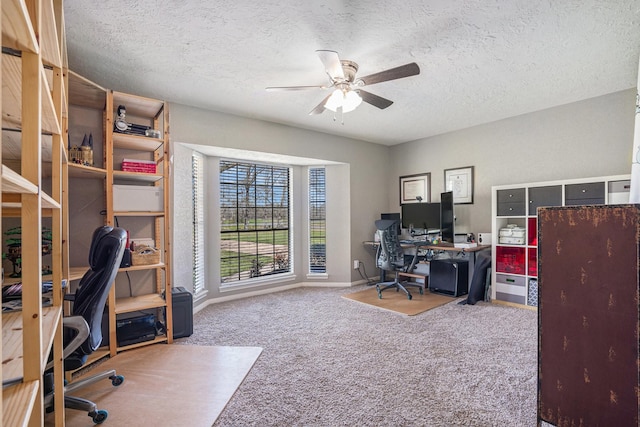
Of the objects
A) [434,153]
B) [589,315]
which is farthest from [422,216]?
[589,315]

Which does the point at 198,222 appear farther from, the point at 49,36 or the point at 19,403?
the point at 19,403

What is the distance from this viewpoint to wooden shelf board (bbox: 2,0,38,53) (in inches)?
28.7

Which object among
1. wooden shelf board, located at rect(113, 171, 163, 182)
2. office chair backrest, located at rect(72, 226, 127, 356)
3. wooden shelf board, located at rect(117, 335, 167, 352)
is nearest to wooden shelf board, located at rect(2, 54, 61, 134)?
office chair backrest, located at rect(72, 226, 127, 356)

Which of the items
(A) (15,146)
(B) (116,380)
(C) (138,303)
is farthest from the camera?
(C) (138,303)

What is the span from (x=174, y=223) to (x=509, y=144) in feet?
14.5

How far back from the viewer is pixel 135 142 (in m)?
2.96

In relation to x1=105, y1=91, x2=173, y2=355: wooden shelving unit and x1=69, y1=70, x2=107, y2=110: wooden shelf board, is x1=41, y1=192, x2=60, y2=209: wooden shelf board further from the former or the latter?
x1=69, y1=70, x2=107, y2=110: wooden shelf board

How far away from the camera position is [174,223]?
354 cm

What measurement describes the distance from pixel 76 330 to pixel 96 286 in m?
0.26

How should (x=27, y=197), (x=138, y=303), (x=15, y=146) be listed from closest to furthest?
(x=27, y=197) < (x=15, y=146) < (x=138, y=303)

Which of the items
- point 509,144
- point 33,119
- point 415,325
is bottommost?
point 415,325

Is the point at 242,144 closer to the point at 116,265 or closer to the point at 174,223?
the point at 174,223

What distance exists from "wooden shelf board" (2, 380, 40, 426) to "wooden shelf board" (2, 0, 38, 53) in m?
0.94

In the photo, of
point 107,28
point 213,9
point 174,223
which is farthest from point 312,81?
point 174,223
